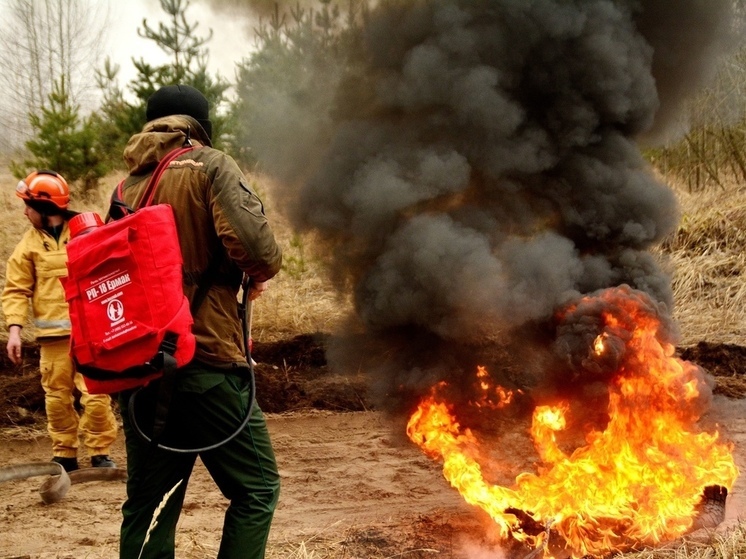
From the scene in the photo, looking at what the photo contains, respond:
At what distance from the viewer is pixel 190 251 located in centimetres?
277

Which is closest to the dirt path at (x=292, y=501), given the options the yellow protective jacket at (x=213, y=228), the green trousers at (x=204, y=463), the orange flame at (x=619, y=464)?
the orange flame at (x=619, y=464)

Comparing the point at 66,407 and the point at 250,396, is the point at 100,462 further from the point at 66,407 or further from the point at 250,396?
the point at 250,396

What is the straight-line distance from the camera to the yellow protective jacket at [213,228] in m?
2.71

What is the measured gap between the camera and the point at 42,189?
513 centimetres

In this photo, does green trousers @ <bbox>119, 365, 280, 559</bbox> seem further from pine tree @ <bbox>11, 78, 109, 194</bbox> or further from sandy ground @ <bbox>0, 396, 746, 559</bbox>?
pine tree @ <bbox>11, 78, 109, 194</bbox>

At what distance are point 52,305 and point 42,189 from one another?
0.92 metres

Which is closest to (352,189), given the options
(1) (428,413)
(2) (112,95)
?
(1) (428,413)

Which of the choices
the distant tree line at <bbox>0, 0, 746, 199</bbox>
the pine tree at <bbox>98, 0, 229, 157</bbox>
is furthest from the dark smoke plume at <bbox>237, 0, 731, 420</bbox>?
the pine tree at <bbox>98, 0, 229, 157</bbox>

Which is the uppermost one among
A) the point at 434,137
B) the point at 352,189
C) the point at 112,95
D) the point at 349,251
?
the point at 112,95

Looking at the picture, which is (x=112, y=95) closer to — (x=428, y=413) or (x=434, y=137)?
(x=434, y=137)

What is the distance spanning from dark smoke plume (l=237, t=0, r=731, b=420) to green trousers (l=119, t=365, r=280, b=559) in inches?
88.5

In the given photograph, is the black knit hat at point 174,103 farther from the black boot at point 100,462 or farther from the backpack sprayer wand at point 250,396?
the black boot at point 100,462

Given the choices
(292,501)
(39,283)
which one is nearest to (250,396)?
(292,501)

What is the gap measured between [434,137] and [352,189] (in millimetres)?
768
